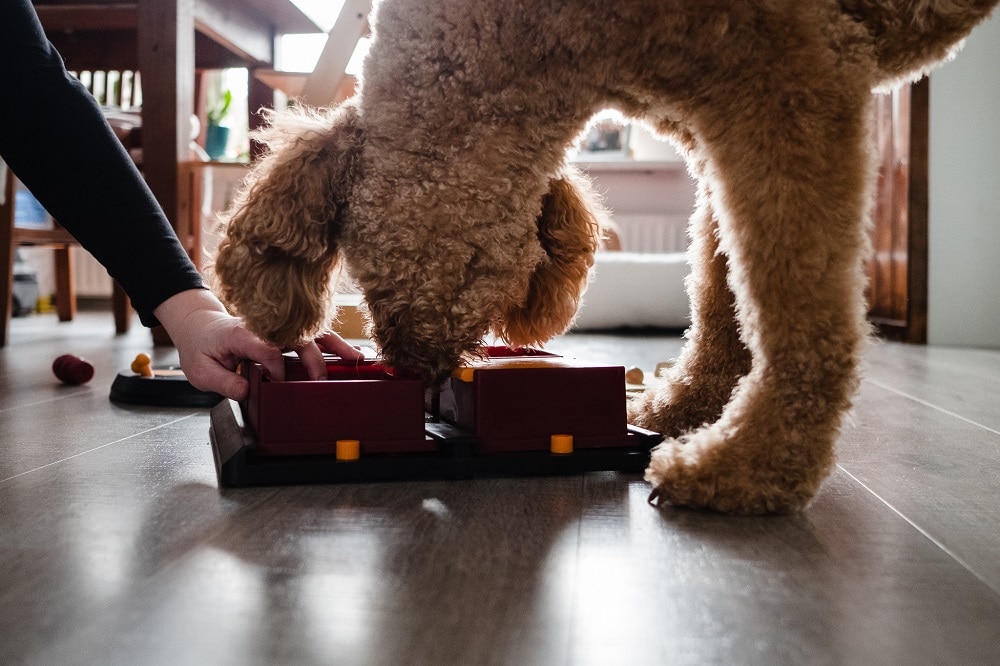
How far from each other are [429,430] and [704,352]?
14.8 inches

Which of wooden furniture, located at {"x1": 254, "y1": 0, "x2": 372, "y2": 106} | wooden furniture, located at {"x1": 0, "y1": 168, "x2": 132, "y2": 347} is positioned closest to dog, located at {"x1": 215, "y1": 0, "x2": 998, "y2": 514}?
wooden furniture, located at {"x1": 254, "y1": 0, "x2": 372, "y2": 106}

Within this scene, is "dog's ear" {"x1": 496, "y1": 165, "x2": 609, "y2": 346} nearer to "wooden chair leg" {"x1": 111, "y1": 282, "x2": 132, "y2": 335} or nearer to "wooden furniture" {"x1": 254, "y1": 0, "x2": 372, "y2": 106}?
"wooden furniture" {"x1": 254, "y1": 0, "x2": 372, "y2": 106}

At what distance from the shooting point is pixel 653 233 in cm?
477

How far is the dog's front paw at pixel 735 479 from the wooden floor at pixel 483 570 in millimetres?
19

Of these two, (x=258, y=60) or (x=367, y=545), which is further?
(x=258, y=60)

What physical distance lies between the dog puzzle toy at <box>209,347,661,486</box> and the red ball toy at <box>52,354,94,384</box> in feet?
2.94

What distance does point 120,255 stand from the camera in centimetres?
102

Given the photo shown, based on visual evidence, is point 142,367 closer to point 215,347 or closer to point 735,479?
point 215,347

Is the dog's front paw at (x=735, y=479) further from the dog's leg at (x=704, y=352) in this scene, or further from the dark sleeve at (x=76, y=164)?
the dark sleeve at (x=76, y=164)

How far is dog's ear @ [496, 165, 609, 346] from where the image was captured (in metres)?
1.08

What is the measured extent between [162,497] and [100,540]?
0.46 ft

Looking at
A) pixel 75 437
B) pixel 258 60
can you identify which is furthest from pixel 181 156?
pixel 75 437

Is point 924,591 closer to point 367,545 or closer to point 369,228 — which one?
point 367,545

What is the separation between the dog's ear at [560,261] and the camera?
1085mm
